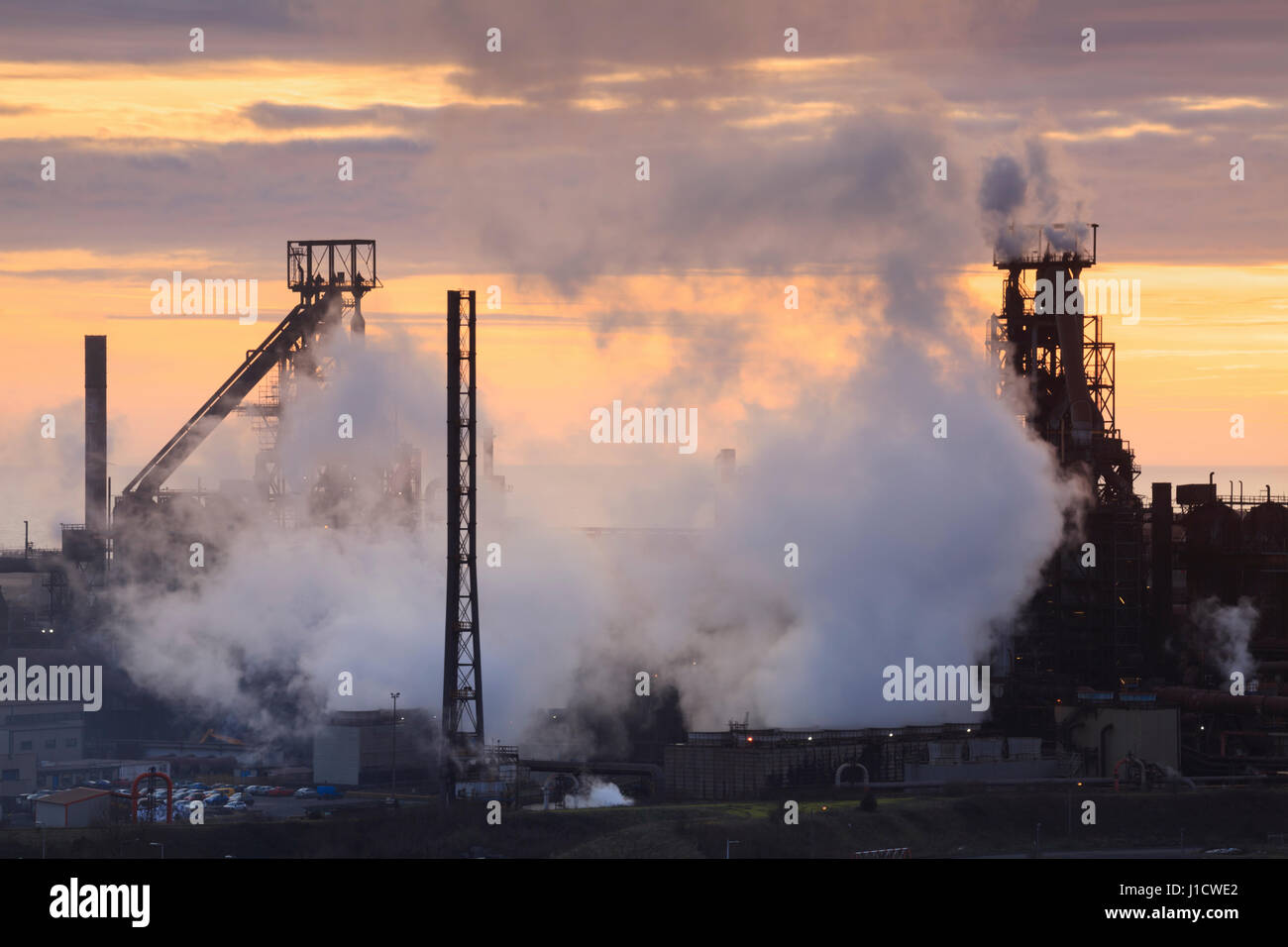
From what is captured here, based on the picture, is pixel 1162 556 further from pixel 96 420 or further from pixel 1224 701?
pixel 96 420

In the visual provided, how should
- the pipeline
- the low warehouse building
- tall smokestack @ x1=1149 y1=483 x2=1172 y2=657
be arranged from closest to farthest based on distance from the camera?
the low warehouse building, the pipeline, tall smokestack @ x1=1149 y1=483 x2=1172 y2=657

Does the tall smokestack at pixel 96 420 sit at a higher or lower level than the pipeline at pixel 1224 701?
higher

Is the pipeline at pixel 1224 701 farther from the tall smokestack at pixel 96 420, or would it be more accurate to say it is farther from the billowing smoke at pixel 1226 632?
→ the tall smokestack at pixel 96 420

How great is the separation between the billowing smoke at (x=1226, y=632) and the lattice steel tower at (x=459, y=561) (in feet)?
116

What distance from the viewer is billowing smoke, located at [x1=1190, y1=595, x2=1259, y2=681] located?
296ft

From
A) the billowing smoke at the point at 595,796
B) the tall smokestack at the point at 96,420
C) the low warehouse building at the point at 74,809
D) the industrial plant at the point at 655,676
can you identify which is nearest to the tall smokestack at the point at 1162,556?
the industrial plant at the point at 655,676

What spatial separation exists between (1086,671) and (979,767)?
10578 mm

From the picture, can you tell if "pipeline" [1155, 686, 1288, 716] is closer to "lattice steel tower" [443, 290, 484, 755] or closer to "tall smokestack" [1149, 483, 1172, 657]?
"tall smokestack" [1149, 483, 1172, 657]

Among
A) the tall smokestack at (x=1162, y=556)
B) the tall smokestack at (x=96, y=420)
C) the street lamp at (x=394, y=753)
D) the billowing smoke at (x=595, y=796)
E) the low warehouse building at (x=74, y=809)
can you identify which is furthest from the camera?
the tall smokestack at (x=96, y=420)

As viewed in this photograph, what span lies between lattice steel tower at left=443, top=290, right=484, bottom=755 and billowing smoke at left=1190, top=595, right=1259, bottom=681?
1388 inches

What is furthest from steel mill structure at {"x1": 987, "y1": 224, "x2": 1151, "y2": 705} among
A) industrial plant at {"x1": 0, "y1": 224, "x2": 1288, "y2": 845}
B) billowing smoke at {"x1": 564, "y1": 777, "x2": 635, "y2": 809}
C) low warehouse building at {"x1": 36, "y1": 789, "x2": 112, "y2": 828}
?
low warehouse building at {"x1": 36, "y1": 789, "x2": 112, "y2": 828}

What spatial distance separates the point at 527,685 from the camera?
3332 inches

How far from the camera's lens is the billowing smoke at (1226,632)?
90250 mm

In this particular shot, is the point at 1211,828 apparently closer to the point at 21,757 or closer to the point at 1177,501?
the point at 1177,501
